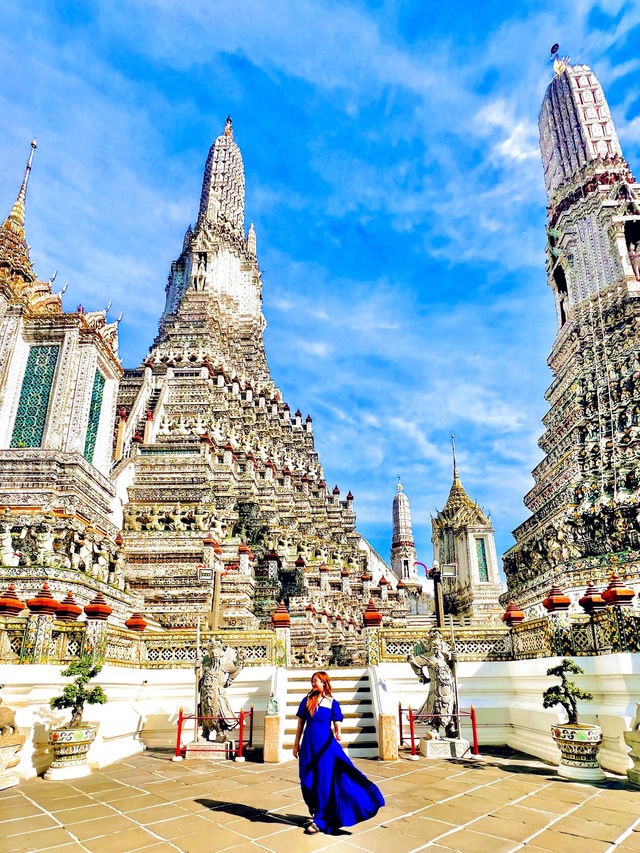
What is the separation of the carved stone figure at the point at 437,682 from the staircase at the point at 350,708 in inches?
38.3

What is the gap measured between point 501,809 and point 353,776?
178 cm

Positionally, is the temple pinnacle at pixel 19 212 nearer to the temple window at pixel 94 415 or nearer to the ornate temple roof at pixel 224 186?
the temple window at pixel 94 415

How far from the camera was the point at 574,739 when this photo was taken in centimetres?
670

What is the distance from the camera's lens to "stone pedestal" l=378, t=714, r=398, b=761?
802 cm

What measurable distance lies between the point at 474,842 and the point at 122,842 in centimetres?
293

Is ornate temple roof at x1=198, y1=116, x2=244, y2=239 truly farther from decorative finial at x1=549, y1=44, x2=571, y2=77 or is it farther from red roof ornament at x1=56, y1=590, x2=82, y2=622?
red roof ornament at x1=56, y1=590, x2=82, y2=622

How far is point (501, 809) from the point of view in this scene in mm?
5359

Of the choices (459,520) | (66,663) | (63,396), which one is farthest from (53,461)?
(459,520)

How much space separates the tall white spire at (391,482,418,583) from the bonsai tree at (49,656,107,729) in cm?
5481

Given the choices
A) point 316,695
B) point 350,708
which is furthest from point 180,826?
point 350,708

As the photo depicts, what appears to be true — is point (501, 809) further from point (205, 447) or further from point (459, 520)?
point (459, 520)

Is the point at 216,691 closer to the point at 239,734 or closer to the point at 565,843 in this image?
the point at 239,734

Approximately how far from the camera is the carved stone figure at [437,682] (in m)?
8.39

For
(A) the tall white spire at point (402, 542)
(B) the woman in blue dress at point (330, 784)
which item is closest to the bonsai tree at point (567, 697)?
(B) the woman in blue dress at point (330, 784)
